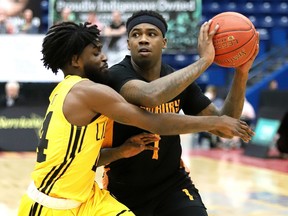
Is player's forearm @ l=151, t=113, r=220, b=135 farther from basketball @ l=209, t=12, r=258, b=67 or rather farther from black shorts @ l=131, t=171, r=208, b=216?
black shorts @ l=131, t=171, r=208, b=216

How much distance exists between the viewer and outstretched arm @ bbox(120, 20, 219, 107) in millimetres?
3668

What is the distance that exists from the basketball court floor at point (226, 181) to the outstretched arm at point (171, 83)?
12.4 feet

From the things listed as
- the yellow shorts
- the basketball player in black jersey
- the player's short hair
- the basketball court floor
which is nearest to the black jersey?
the basketball player in black jersey

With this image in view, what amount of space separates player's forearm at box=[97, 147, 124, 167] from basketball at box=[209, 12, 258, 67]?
2.73 ft

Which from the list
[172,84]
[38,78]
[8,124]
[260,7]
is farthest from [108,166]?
[260,7]

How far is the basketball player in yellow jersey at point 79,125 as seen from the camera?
12.0 feet

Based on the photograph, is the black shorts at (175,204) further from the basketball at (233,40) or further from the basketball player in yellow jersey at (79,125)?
the basketball at (233,40)

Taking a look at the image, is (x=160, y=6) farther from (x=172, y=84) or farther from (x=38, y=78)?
(x=172, y=84)

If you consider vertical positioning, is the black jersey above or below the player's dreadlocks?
below

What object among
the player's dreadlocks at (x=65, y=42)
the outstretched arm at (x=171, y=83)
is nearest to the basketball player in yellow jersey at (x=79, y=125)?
the player's dreadlocks at (x=65, y=42)

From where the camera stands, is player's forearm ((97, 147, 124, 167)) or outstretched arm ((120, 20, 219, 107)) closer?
outstretched arm ((120, 20, 219, 107))

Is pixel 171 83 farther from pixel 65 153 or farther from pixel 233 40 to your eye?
pixel 65 153

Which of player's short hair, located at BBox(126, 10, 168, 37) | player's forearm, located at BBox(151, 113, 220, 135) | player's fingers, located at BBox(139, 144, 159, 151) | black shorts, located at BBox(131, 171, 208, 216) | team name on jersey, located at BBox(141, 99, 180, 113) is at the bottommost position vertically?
black shorts, located at BBox(131, 171, 208, 216)

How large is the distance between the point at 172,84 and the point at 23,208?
3.61 ft
